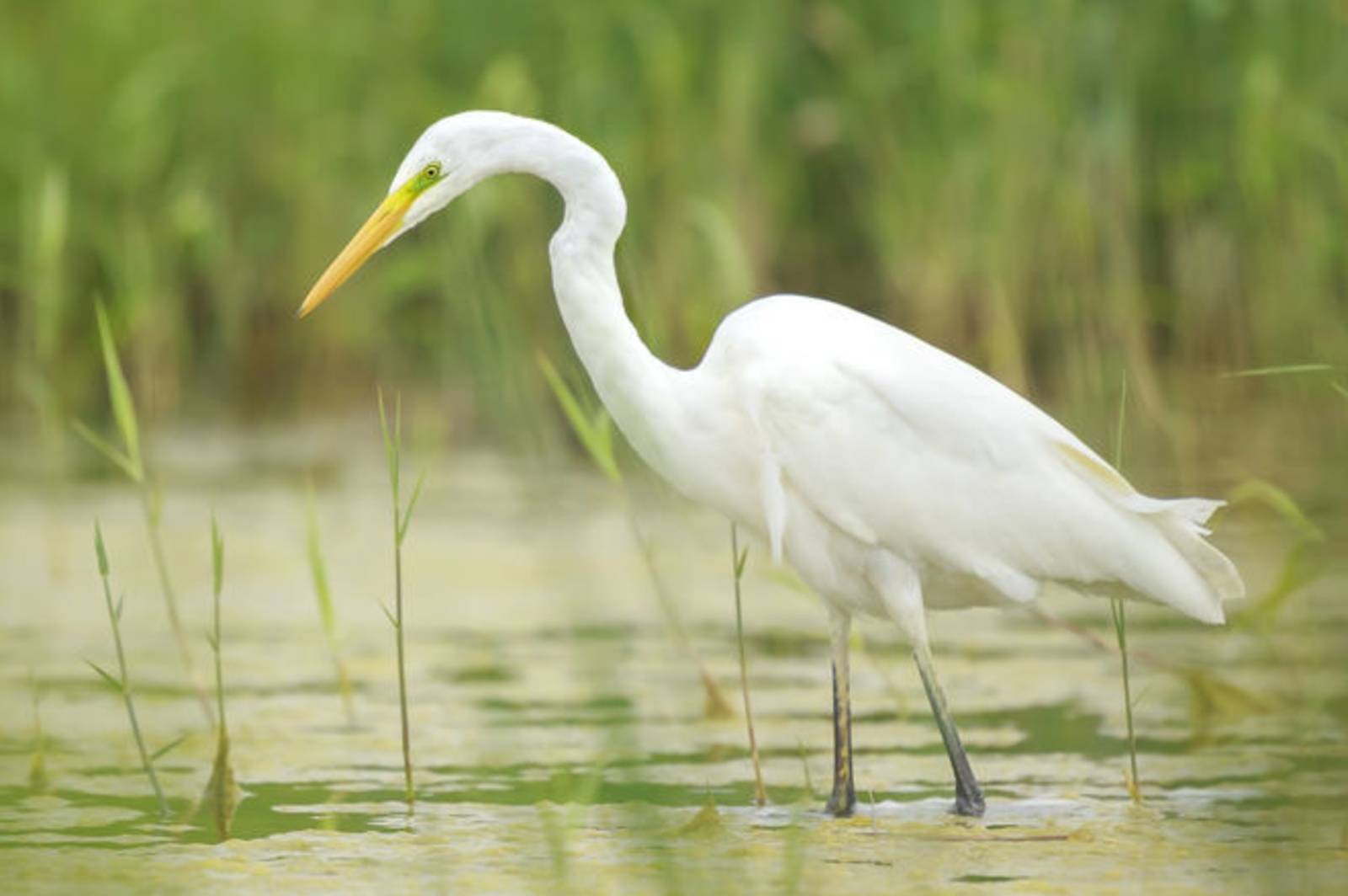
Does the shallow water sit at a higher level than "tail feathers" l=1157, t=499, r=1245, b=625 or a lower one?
lower

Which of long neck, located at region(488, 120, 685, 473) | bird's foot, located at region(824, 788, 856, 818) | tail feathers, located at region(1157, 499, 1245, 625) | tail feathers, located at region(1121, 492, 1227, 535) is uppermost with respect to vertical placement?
long neck, located at region(488, 120, 685, 473)

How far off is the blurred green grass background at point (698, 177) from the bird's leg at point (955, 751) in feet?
12.0

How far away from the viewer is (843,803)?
4.46 meters

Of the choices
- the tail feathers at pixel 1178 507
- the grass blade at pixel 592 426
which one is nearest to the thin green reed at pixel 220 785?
the grass blade at pixel 592 426

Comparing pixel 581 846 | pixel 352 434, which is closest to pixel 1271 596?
pixel 581 846

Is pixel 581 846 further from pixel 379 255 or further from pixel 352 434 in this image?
pixel 379 255

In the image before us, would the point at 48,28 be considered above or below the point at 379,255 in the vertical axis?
above

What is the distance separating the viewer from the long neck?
447cm

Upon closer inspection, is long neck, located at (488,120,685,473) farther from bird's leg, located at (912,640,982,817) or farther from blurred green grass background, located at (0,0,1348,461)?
blurred green grass background, located at (0,0,1348,461)

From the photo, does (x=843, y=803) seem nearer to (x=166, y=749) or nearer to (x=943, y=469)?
(x=943, y=469)

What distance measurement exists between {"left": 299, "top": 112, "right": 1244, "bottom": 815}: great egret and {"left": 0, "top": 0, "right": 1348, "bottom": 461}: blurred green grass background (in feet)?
11.4

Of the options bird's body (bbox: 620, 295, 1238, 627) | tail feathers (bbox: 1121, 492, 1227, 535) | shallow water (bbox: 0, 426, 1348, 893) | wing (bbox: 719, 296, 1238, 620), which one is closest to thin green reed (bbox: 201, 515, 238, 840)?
shallow water (bbox: 0, 426, 1348, 893)

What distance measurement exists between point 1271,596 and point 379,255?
620cm

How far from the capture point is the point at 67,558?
24.7 feet
